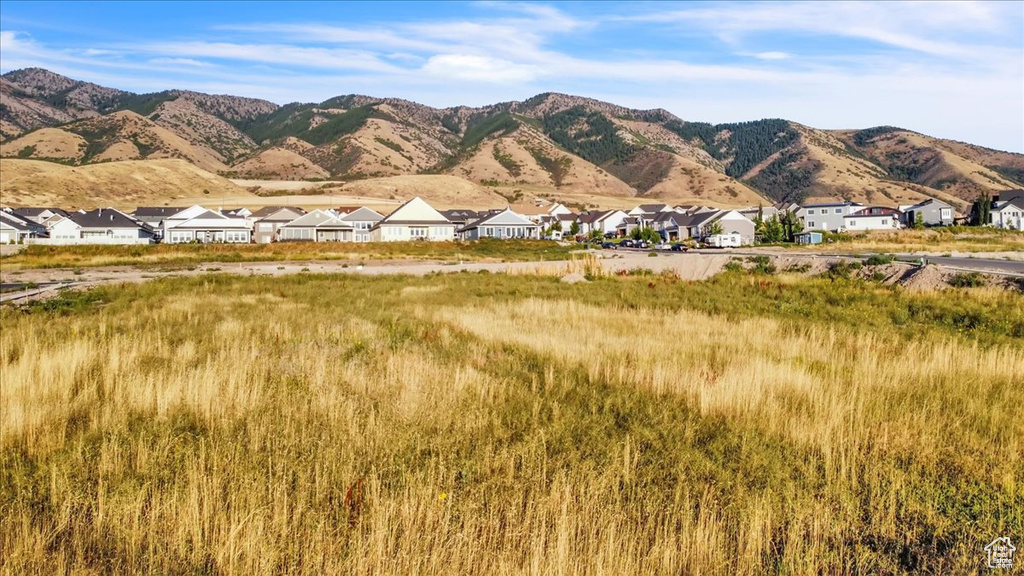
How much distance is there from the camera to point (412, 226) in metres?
94.2

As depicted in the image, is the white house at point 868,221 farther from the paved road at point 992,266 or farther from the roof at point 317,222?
the roof at point 317,222

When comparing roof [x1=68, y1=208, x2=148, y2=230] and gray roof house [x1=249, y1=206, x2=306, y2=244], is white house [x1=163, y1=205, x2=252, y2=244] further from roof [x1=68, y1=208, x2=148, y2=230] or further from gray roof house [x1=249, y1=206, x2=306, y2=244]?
roof [x1=68, y1=208, x2=148, y2=230]

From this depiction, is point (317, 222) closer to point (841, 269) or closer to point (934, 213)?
point (841, 269)

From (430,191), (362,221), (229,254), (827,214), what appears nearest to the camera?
(229,254)

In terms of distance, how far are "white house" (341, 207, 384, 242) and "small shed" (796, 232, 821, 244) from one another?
69397mm

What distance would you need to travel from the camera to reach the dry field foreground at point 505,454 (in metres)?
3.98

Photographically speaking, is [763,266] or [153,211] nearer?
[763,266]

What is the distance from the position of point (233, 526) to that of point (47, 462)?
2798 mm

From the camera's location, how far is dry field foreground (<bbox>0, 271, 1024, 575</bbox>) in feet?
13.1

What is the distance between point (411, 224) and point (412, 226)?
1.25 feet

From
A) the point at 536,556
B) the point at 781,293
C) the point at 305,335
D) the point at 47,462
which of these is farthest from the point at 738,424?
the point at 781,293

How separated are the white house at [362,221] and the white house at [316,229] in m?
2.90

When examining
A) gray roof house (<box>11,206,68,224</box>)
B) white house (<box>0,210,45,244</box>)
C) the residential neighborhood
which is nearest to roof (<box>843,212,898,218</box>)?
the residential neighborhood

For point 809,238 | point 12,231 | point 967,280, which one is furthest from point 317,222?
point 967,280
